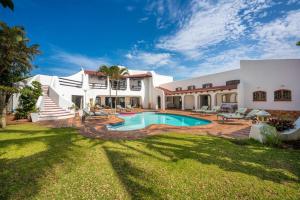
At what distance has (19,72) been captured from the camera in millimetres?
15602

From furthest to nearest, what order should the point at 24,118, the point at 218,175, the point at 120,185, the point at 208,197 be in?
the point at 24,118
the point at 218,175
the point at 120,185
the point at 208,197

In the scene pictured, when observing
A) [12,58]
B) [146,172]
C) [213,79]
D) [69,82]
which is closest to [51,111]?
[12,58]

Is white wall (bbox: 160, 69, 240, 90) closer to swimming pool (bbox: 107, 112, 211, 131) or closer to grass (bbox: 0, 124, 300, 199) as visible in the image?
swimming pool (bbox: 107, 112, 211, 131)

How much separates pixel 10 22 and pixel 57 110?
949cm

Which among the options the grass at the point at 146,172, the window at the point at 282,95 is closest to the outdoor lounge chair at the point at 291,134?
the grass at the point at 146,172

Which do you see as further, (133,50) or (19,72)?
(133,50)

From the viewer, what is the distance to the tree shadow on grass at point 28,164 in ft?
11.9

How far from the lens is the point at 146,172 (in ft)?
14.9

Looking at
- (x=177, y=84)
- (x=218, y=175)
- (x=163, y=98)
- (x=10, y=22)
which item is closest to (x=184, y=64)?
(x=177, y=84)

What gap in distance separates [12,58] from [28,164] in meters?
13.2

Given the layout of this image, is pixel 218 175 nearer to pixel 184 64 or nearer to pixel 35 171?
pixel 35 171

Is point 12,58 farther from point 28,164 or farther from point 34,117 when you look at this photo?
point 28,164

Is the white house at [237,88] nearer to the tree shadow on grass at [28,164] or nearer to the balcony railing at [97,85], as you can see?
the balcony railing at [97,85]

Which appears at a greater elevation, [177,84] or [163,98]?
[177,84]
